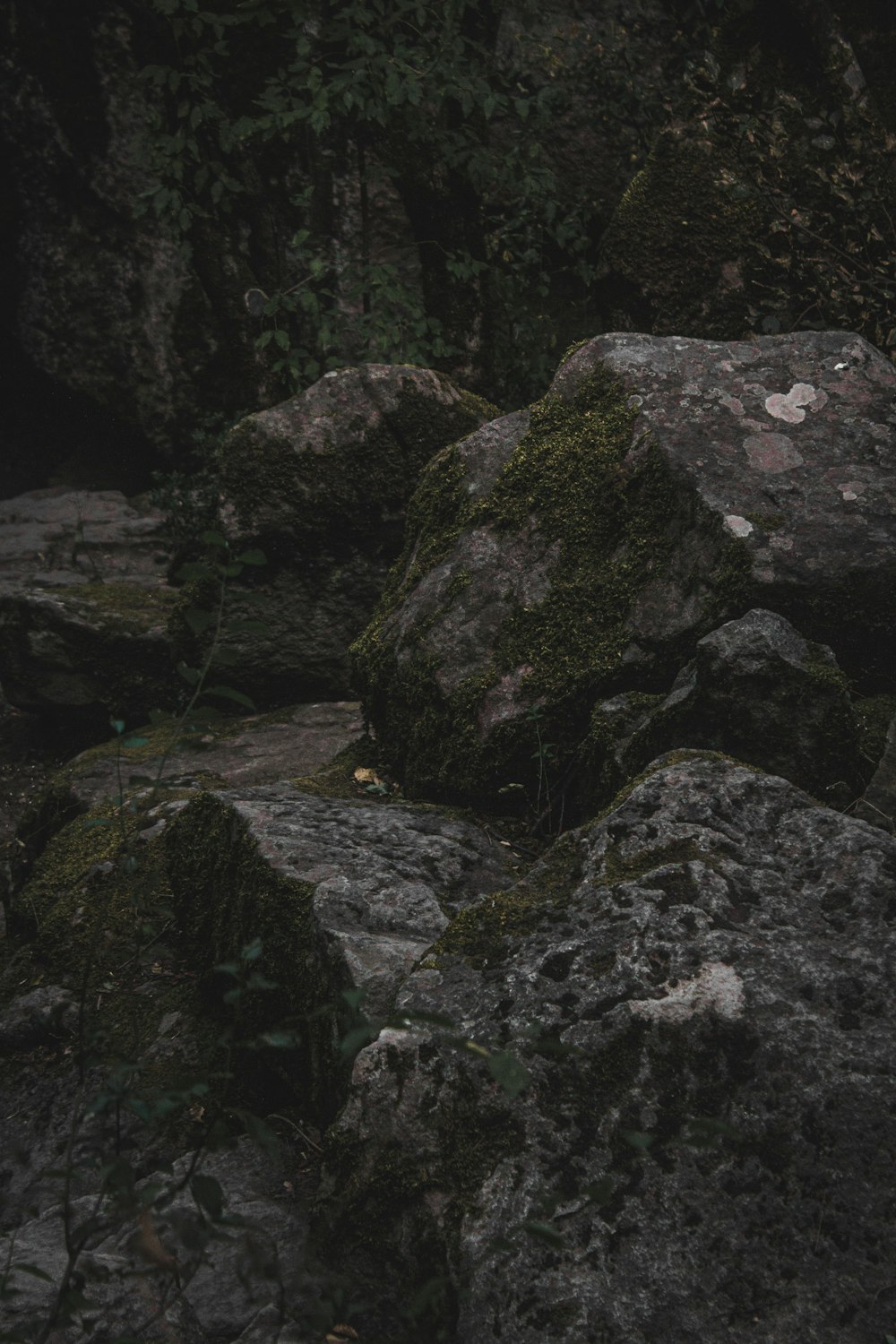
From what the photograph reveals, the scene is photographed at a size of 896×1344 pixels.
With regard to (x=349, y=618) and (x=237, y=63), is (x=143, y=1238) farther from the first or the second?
(x=237, y=63)

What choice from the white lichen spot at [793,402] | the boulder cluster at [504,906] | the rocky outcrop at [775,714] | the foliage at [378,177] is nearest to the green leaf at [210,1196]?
the boulder cluster at [504,906]

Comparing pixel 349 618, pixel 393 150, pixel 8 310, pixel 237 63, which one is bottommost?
pixel 349 618

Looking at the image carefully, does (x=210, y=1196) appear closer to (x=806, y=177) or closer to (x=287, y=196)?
(x=806, y=177)

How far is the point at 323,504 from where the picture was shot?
462 cm

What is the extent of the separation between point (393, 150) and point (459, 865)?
6.21 m

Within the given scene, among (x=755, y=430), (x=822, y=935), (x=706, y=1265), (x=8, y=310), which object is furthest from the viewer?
(x=8, y=310)

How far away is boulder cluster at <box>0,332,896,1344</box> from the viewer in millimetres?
1516

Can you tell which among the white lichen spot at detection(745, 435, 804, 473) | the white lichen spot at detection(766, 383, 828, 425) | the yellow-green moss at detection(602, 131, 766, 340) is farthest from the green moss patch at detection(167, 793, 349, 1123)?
the yellow-green moss at detection(602, 131, 766, 340)

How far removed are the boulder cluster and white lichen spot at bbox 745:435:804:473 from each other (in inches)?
0.7

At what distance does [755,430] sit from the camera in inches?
127

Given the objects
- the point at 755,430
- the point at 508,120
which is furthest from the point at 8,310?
the point at 755,430

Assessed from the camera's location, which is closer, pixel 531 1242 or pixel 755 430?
pixel 531 1242

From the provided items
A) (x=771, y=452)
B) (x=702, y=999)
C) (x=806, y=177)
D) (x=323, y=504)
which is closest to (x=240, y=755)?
(x=323, y=504)

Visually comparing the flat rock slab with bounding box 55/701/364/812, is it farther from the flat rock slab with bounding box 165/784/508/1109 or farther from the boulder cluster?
the flat rock slab with bounding box 165/784/508/1109
